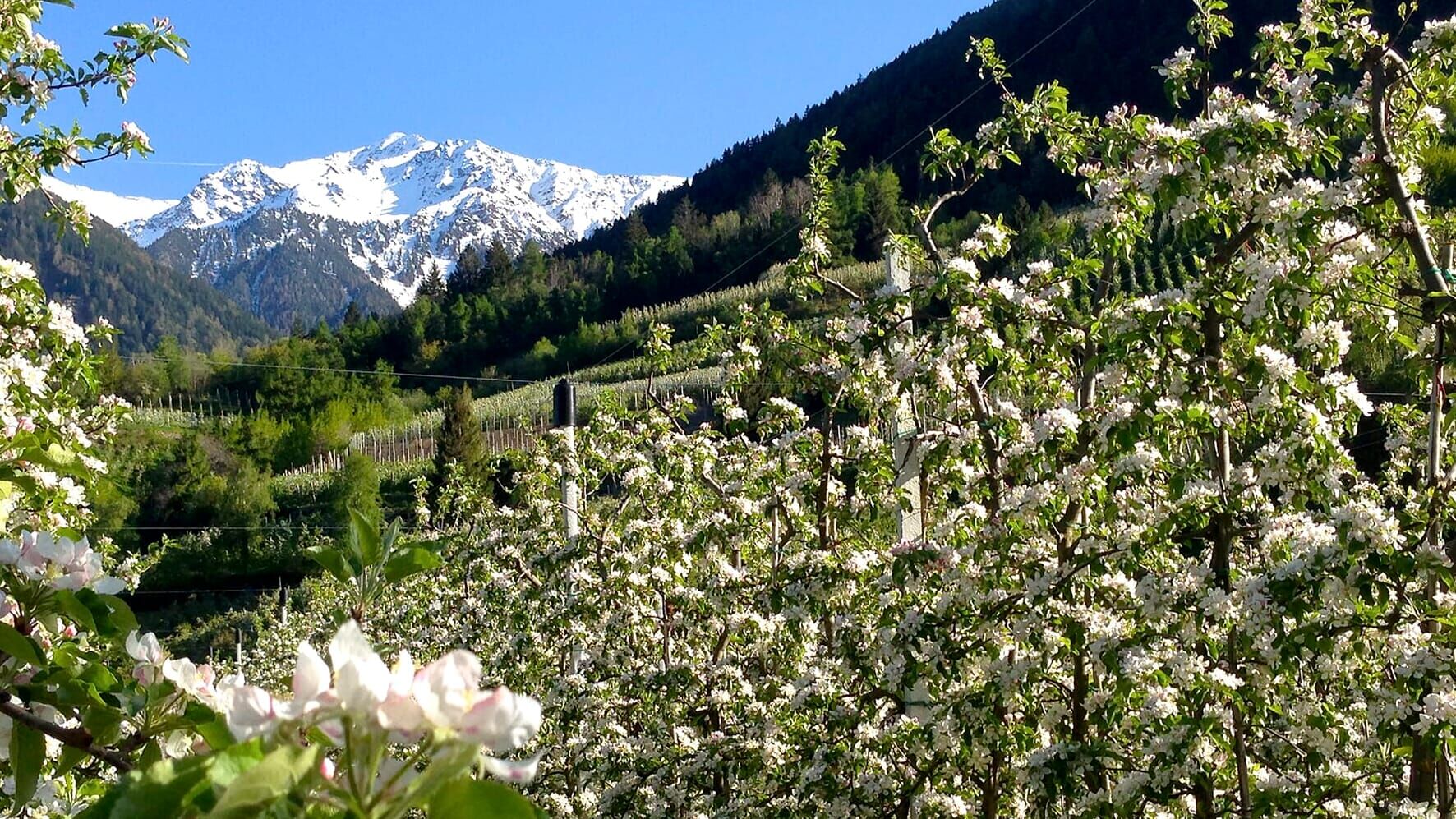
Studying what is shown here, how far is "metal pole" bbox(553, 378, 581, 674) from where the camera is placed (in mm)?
5707

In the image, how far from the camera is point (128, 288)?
152250 millimetres

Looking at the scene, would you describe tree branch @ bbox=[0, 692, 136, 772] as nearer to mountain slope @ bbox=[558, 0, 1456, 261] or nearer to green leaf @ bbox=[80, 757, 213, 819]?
green leaf @ bbox=[80, 757, 213, 819]

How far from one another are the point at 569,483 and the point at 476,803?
575 centimetres

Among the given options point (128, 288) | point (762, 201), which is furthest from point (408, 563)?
point (128, 288)

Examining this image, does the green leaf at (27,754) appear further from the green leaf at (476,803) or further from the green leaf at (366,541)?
the green leaf at (476,803)

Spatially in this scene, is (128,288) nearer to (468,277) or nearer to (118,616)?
(468,277)

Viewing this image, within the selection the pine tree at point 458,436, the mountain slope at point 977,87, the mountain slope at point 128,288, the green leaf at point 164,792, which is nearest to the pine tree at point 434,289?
the mountain slope at point 977,87

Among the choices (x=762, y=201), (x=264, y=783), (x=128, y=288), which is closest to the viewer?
(x=264, y=783)

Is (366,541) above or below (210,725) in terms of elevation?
above

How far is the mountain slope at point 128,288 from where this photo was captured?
14750 centimetres

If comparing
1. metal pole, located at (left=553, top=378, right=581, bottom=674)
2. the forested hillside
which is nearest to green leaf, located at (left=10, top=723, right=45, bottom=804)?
metal pole, located at (left=553, top=378, right=581, bottom=674)

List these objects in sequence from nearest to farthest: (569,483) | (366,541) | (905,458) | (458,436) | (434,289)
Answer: (366,541), (905,458), (569,483), (458,436), (434,289)

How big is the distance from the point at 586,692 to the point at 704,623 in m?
0.62

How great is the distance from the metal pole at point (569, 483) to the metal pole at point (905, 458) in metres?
1.84
